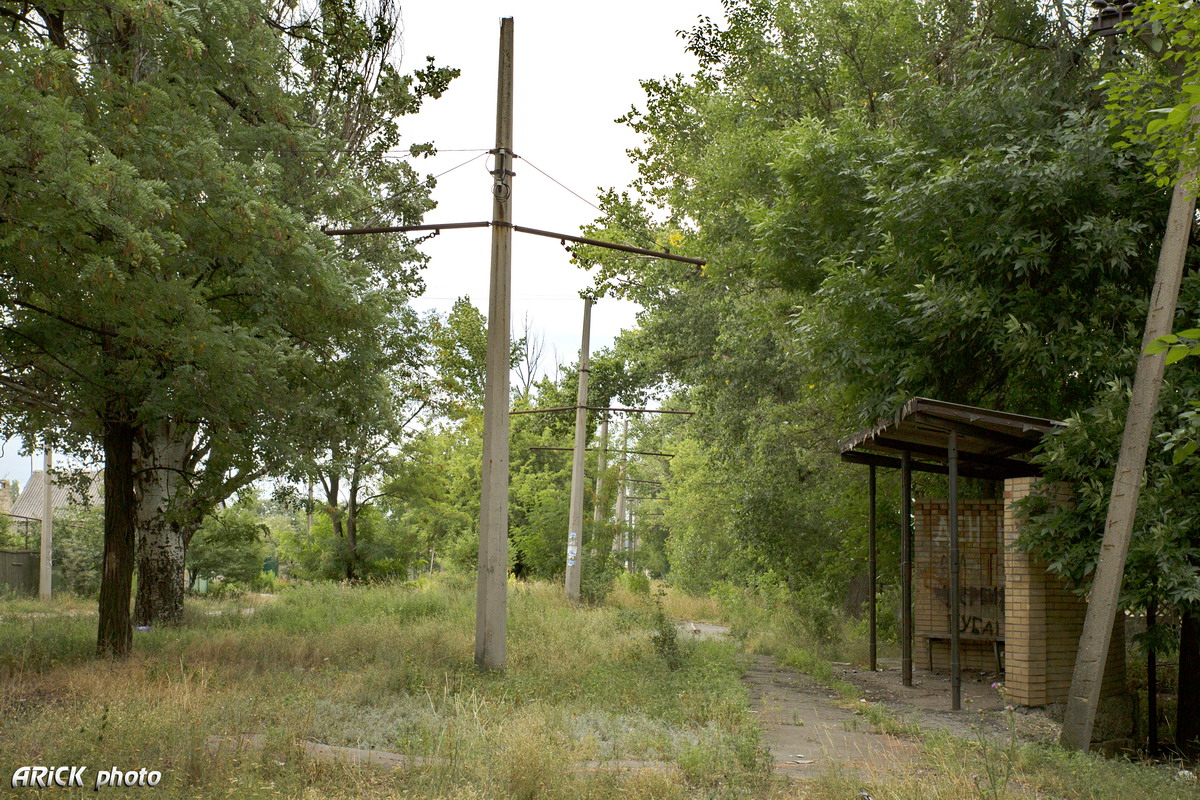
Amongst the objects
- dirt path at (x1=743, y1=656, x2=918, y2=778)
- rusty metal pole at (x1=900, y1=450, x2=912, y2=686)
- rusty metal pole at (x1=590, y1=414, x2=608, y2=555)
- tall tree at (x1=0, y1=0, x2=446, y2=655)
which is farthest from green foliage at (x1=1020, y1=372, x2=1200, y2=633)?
rusty metal pole at (x1=590, y1=414, x2=608, y2=555)

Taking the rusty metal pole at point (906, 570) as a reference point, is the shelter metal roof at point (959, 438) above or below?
above

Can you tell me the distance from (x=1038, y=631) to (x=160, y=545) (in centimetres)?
1419

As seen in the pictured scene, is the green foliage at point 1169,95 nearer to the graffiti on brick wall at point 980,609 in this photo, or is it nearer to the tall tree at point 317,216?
the graffiti on brick wall at point 980,609

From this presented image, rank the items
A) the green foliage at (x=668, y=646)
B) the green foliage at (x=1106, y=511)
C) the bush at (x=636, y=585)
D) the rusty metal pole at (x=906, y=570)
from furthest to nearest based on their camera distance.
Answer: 1. the bush at (x=636, y=585)
2. the green foliage at (x=668, y=646)
3. the rusty metal pole at (x=906, y=570)
4. the green foliage at (x=1106, y=511)

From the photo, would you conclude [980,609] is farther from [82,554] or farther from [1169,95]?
[82,554]

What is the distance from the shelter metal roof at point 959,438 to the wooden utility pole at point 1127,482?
150 centimetres

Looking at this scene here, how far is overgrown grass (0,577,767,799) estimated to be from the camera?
6.18m

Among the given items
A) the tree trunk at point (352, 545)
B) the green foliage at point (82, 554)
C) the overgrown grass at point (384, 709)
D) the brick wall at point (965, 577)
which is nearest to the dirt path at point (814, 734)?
the overgrown grass at point (384, 709)

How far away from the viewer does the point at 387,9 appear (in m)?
15.1

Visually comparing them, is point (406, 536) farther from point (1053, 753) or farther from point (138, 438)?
point (1053, 753)

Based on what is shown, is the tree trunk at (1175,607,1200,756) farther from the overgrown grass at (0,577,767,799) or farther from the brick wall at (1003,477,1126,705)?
the overgrown grass at (0,577,767,799)

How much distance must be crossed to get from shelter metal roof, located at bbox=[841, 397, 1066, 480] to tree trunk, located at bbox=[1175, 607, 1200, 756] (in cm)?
271

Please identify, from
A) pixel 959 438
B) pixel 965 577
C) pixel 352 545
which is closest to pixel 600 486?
pixel 352 545

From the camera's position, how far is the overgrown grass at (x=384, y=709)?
6.18m
